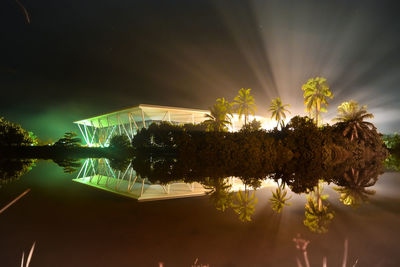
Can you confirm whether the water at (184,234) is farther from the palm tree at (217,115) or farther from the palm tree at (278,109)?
the palm tree at (278,109)

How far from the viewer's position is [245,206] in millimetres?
5617

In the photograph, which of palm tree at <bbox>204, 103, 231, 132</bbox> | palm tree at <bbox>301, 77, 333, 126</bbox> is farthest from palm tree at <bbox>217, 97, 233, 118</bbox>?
palm tree at <bbox>301, 77, 333, 126</bbox>

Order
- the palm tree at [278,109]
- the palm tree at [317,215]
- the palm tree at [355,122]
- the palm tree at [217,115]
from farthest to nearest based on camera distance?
the palm tree at [278,109], the palm tree at [217,115], the palm tree at [355,122], the palm tree at [317,215]

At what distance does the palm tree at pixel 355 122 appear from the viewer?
3012 cm

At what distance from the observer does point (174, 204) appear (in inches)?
233

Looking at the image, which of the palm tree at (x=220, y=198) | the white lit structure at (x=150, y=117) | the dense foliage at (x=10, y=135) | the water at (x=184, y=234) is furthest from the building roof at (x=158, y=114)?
the water at (x=184, y=234)

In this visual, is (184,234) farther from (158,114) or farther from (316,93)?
(316,93)

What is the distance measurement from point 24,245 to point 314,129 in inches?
924

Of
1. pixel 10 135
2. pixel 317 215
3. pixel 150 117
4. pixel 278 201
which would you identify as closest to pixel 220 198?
pixel 278 201

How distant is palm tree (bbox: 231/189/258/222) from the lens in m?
4.70

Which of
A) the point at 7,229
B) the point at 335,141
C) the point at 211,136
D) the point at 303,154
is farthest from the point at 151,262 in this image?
the point at 335,141

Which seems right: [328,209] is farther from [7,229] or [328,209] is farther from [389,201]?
[7,229]

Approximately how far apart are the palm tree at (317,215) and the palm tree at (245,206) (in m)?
1.11

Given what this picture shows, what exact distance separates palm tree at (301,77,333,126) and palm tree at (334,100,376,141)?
12.8 metres
